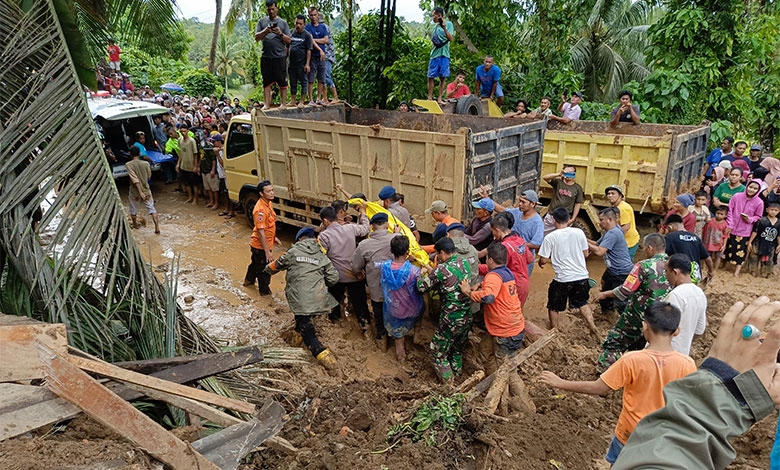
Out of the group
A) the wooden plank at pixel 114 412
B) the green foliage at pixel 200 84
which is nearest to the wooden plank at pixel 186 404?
the wooden plank at pixel 114 412

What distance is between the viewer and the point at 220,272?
25.7 feet

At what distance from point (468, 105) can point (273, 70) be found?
137 inches

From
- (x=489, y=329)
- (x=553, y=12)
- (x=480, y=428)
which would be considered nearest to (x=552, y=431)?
(x=480, y=428)

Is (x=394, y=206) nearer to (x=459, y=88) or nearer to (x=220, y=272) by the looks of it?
(x=220, y=272)

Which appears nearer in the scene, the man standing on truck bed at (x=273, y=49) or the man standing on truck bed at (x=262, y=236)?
the man standing on truck bed at (x=262, y=236)

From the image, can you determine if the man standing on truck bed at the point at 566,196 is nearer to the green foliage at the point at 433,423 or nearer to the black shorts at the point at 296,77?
the green foliage at the point at 433,423

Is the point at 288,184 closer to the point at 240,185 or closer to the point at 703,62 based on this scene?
the point at 240,185

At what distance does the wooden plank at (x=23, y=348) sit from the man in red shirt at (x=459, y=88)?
9628mm

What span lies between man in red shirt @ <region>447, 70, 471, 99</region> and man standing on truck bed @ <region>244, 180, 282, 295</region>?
5652mm

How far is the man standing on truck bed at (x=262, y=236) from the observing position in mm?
6559

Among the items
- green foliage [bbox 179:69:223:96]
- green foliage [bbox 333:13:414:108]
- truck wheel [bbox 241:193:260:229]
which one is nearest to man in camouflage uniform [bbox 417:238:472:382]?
truck wheel [bbox 241:193:260:229]

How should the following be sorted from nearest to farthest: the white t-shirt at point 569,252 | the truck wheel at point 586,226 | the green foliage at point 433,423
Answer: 1. the green foliage at point 433,423
2. the white t-shirt at point 569,252
3. the truck wheel at point 586,226

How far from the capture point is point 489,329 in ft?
15.7

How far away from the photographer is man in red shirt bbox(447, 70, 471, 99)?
35.6 ft
